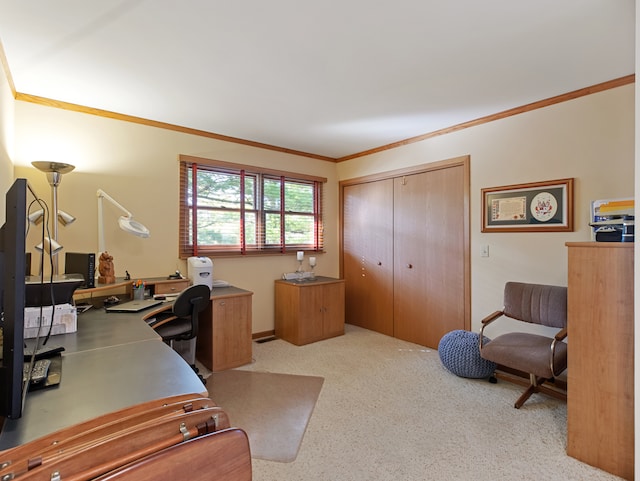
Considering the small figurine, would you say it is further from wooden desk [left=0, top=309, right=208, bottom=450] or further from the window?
wooden desk [left=0, top=309, right=208, bottom=450]

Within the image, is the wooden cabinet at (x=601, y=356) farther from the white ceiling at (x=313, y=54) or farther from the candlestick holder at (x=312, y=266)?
the candlestick holder at (x=312, y=266)

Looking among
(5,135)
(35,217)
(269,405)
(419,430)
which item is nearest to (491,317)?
(419,430)

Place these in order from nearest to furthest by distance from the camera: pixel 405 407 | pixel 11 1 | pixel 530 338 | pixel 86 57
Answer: pixel 11 1
pixel 86 57
pixel 405 407
pixel 530 338

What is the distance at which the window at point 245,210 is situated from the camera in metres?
3.66

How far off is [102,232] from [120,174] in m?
0.60

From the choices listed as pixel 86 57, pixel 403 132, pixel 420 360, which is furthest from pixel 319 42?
pixel 420 360

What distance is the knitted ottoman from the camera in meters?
2.92

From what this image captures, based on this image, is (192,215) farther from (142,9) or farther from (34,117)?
(142,9)

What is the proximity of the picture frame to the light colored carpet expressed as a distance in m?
1.39

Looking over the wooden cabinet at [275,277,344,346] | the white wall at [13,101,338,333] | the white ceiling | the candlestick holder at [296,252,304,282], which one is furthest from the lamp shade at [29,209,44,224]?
the candlestick holder at [296,252,304,282]

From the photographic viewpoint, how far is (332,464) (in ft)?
6.28

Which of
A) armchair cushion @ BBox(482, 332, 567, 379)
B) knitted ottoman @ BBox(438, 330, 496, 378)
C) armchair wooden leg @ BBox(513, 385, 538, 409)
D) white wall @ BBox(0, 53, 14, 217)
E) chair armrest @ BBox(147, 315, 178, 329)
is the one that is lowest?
armchair wooden leg @ BBox(513, 385, 538, 409)

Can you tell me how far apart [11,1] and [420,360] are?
12.9 ft

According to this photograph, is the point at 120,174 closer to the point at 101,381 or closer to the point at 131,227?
the point at 131,227
